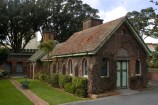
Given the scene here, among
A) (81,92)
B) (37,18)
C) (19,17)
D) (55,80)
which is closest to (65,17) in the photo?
(37,18)

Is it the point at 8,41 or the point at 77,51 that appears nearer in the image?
the point at 77,51

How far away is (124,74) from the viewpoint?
2598 centimetres

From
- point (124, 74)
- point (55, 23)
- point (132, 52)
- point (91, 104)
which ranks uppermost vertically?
point (55, 23)

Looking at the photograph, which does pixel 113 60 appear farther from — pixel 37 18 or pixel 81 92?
pixel 37 18

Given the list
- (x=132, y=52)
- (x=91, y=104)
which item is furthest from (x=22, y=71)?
(x=91, y=104)

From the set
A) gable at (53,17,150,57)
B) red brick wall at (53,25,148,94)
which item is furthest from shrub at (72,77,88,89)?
gable at (53,17,150,57)

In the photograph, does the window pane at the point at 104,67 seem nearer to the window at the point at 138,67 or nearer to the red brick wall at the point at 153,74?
the window at the point at 138,67

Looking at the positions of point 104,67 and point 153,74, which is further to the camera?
point 153,74

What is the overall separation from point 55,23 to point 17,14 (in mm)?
8845

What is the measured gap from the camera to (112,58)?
2489cm

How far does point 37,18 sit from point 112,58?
4005 cm

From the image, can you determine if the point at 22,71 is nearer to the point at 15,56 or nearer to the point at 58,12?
the point at 15,56

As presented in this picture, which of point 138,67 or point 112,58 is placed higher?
point 112,58

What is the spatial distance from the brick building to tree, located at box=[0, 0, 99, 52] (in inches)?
1400
